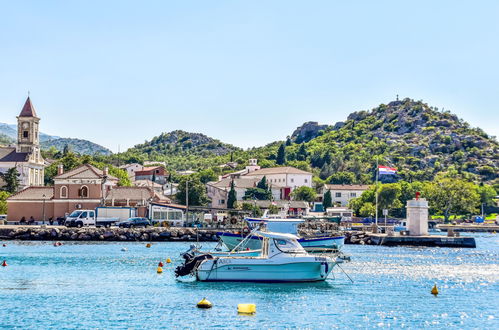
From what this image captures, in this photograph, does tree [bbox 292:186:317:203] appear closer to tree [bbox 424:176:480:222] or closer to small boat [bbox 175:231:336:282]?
tree [bbox 424:176:480:222]

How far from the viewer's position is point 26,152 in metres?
144

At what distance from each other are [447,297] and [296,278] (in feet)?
28.1

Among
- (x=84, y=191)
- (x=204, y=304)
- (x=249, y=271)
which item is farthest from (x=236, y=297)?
(x=84, y=191)

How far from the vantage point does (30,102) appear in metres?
145

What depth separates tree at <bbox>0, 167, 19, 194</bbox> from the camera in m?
132

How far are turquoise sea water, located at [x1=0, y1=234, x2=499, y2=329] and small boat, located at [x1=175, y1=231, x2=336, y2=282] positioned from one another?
0.57m

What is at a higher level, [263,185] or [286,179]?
[286,179]

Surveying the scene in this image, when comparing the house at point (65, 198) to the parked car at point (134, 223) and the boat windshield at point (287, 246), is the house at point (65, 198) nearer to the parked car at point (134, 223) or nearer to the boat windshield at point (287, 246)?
the parked car at point (134, 223)

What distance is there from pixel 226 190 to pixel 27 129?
131 ft

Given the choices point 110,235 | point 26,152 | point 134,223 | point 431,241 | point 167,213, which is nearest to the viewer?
point 431,241

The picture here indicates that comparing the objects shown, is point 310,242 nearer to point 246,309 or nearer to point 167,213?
point 246,309

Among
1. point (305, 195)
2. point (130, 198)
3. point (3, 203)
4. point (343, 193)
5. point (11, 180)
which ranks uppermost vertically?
point (11, 180)

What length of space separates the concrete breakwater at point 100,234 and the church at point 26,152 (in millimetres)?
52912

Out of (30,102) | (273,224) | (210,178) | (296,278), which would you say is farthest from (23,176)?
(296,278)
